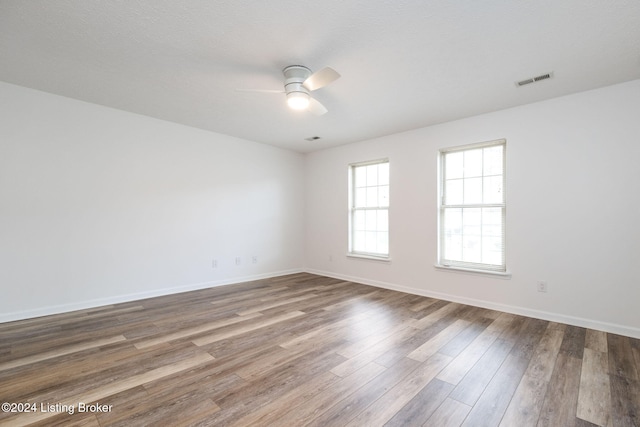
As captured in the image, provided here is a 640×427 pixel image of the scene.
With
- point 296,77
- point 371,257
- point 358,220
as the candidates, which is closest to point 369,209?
point 358,220

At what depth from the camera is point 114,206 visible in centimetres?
382

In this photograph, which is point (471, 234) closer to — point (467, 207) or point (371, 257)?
point (467, 207)

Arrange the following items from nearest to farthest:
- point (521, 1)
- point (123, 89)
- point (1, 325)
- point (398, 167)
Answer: point (521, 1)
point (1, 325)
point (123, 89)
point (398, 167)

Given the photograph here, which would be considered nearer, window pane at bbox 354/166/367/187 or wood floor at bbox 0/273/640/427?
wood floor at bbox 0/273/640/427

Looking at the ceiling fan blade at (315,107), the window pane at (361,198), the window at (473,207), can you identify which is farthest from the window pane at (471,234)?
the ceiling fan blade at (315,107)

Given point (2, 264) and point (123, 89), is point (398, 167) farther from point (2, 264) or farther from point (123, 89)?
point (2, 264)

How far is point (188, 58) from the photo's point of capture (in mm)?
2559

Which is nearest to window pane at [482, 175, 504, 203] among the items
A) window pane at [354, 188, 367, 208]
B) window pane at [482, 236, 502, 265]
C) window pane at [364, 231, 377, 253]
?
window pane at [482, 236, 502, 265]

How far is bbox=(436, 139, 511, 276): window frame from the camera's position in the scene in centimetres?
368

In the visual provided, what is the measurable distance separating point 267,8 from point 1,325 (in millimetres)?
4126

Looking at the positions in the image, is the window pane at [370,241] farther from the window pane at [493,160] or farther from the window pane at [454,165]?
the window pane at [493,160]

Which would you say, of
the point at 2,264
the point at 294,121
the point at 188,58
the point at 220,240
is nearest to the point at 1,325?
the point at 2,264

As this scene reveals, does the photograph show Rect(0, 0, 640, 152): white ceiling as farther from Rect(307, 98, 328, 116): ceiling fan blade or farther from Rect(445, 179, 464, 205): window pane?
Rect(445, 179, 464, 205): window pane

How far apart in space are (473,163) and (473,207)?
2.09 feet
